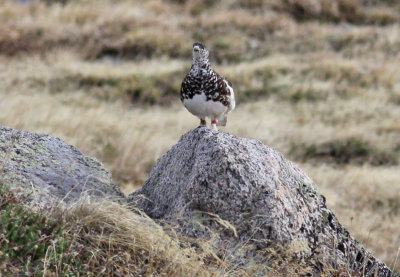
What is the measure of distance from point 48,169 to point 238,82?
14885 millimetres

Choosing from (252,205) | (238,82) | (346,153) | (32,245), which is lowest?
(32,245)

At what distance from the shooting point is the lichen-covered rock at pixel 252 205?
4.18 meters

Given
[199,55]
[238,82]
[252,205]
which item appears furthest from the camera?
[238,82]

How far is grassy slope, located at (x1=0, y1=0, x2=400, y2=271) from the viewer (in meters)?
11.6

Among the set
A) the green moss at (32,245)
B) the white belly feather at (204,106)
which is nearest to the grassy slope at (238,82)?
the white belly feather at (204,106)

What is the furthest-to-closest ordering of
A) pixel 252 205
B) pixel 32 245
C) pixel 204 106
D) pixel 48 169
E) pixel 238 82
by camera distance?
pixel 238 82 → pixel 204 106 → pixel 48 169 → pixel 252 205 → pixel 32 245

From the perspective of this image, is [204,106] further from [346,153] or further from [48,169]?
[346,153]

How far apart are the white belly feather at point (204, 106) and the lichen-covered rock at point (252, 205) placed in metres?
1.38

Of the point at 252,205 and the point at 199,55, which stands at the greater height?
the point at 199,55

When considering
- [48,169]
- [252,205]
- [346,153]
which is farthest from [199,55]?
[346,153]

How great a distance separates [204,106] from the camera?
6160 mm

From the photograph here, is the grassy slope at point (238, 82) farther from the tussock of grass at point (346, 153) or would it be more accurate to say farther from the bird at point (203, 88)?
the bird at point (203, 88)

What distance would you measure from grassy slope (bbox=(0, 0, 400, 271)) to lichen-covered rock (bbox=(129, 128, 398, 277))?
3119mm

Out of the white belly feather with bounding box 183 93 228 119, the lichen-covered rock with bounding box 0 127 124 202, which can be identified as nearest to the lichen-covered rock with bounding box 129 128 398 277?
the lichen-covered rock with bounding box 0 127 124 202
